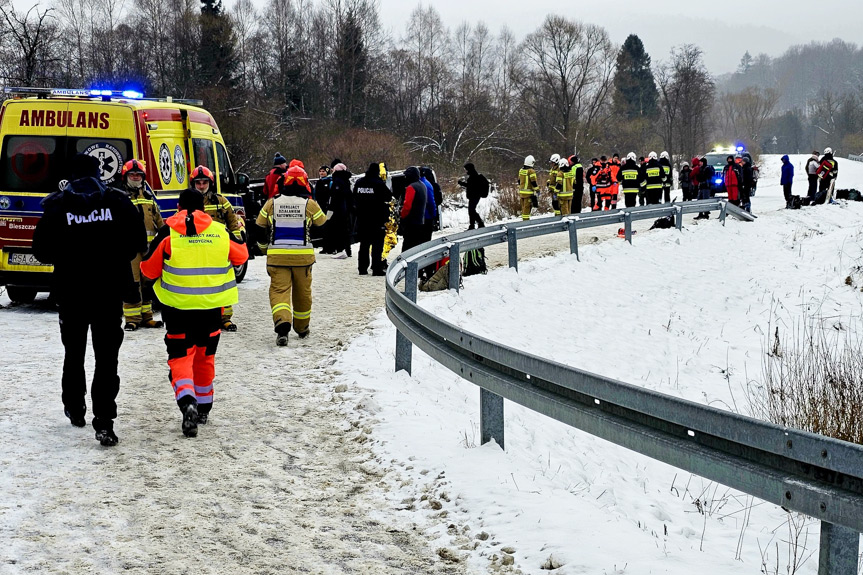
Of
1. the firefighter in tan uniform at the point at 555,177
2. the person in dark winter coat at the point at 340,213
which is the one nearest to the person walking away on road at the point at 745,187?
the firefighter in tan uniform at the point at 555,177

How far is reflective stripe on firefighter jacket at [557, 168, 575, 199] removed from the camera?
2216 centimetres

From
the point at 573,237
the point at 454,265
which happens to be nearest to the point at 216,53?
the point at 573,237

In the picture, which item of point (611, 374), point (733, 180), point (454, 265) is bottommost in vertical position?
point (611, 374)

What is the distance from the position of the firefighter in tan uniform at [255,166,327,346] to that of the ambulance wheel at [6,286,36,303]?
399 cm

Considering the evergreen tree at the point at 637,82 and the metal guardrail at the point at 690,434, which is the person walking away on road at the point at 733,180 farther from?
the evergreen tree at the point at 637,82

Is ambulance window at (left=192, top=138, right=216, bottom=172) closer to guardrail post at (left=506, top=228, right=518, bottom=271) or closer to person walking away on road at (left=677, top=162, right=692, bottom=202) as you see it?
guardrail post at (left=506, top=228, right=518, bottom=271)

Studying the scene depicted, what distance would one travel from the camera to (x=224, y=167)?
14609 mm

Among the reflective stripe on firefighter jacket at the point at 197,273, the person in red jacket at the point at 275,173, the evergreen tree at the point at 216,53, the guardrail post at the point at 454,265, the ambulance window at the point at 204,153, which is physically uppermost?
the evergreen tree at the point at 216,53

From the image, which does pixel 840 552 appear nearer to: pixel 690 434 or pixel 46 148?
pixel 690 434

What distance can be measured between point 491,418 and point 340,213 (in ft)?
43.3

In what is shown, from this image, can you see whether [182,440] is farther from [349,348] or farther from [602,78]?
[602,78]

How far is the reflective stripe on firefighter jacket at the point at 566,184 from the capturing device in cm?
2216

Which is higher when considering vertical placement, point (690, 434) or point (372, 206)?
point (372, 206)

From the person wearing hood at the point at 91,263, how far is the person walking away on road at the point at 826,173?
26.9 metres
